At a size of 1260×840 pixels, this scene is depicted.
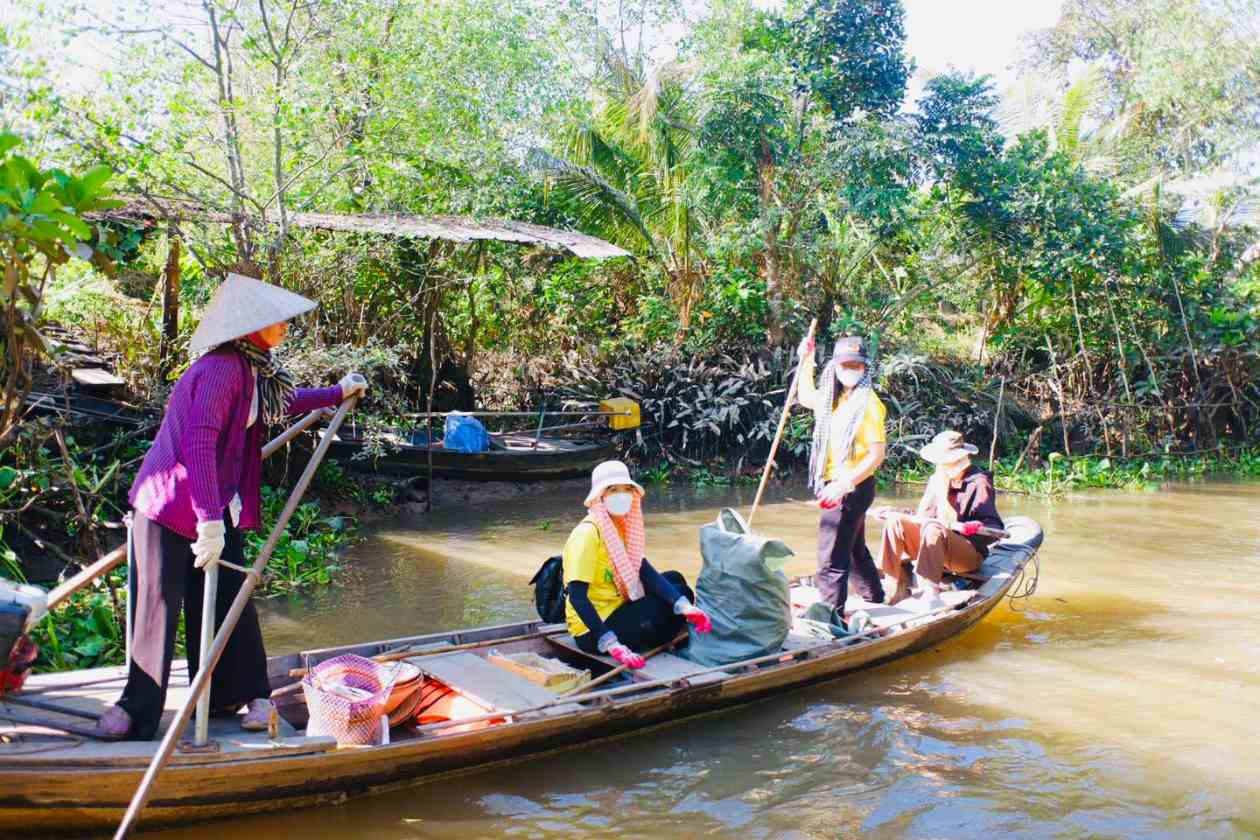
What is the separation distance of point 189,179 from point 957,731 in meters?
8.40

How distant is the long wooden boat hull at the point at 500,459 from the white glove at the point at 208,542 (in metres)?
7.24

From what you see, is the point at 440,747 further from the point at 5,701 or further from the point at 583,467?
the point at 583,467

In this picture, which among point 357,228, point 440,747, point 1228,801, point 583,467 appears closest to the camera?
point 440,747

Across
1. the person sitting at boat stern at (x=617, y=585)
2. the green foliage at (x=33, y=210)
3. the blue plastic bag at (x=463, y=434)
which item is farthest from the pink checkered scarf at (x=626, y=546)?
the blue plastic bag at (x=463, y=434)

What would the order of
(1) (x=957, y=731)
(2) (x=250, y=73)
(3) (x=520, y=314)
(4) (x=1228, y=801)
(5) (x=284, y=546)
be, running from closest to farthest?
1. (4) (x=1228, y=801)
2. (1) (x=957, y=731)
3. (5) (x=284, y=546)
4. (2) (x=250, y=73)
5. (3) (x=520, y=314)

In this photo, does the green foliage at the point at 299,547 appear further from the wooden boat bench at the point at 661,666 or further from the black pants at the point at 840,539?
the black pants at the point at 840,539

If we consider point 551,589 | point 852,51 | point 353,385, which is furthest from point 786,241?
point 353,385

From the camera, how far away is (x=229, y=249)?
1023cm

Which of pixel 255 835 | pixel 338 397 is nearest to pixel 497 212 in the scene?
pixel 338 397

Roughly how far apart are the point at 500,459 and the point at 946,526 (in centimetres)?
662

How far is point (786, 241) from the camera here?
629 inches

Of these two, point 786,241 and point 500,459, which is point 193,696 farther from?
point 786,241

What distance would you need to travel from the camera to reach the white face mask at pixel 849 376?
6.28 metres

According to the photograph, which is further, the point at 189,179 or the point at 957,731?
the point at 189,179
